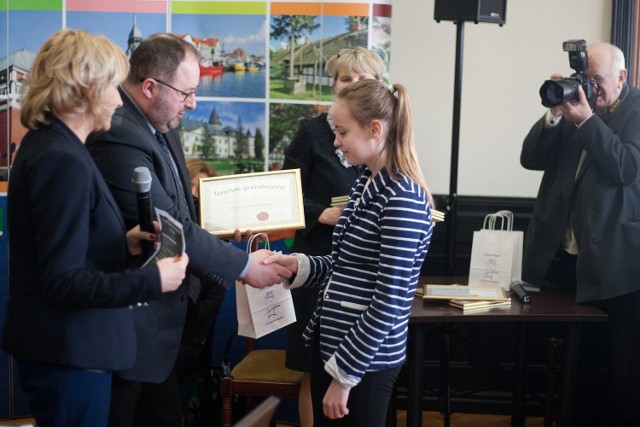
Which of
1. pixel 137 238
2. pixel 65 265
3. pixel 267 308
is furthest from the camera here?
pixel 267 308

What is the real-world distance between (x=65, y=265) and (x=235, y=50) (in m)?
2.34

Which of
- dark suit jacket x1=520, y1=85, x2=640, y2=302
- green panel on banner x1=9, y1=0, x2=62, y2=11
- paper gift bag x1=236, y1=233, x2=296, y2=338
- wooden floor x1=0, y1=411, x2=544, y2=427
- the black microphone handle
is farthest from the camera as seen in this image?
wooden floor x1=0, y1=411, x2=544, y2=427

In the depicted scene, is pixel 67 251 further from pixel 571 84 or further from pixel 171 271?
pixel 571 84

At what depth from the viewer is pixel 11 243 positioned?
6.07 feet

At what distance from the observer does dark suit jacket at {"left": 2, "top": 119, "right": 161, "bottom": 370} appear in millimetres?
1741

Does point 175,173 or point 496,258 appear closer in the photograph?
point 175,173

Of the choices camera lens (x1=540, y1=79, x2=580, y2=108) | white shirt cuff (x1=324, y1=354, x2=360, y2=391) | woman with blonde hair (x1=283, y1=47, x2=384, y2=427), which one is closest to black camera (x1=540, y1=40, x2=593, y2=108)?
camera lens (x1=540, y1=79, x2=580, y2=108)

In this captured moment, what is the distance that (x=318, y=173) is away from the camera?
3156mm

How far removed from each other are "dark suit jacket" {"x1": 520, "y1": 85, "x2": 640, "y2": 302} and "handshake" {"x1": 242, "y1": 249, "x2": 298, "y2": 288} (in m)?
1.33

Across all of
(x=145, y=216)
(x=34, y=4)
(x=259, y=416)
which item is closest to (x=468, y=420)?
(x=145, y=216)

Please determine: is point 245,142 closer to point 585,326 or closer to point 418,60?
point 418,60

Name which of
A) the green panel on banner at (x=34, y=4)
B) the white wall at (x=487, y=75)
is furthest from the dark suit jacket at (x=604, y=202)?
the green panel on banner at (x=34, y=4)

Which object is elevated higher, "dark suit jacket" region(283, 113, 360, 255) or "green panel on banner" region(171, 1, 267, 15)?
"green panel on banner" region(171, 1, 267, 15)

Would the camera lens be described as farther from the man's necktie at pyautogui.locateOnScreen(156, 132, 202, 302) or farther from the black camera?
the man's necktie at pyautogui.locateOnScreen(156, 132, 202, 302)
